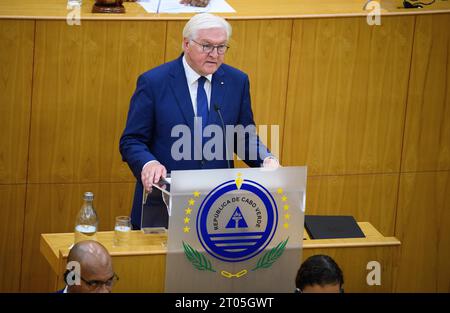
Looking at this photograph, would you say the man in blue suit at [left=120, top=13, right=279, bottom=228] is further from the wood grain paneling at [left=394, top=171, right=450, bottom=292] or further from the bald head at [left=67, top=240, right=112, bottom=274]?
the wood grain paneling at [left=394, top=171, right=450, bottom=292]

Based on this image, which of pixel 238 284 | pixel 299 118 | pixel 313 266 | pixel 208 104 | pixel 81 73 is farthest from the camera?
pixel 299 118

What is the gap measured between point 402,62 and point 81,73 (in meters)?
2.02

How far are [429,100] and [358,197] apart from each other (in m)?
0.76

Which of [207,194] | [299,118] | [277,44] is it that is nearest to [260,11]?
[277,44]

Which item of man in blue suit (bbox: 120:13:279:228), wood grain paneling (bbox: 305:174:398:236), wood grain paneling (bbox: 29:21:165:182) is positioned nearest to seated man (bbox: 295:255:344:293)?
man in blue suit (bbox: 120:13:279:228)

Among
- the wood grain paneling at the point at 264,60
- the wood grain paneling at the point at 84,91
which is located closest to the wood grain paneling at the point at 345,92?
the wood grain paneling at the point at 264,60

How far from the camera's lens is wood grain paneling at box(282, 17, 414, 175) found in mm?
6832

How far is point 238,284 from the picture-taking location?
16.1 ft

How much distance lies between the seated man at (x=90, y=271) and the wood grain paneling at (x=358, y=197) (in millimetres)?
2713

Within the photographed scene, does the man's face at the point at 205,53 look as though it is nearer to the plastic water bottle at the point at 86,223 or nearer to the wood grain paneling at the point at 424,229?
the plastic water bottle at the point at 86,223

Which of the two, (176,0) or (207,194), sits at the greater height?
(176,0)

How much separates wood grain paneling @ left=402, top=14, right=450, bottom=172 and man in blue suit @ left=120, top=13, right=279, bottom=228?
1732mm

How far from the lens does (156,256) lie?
4941 mm
